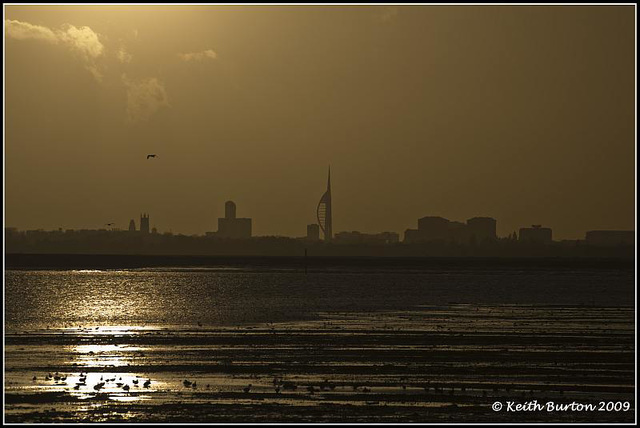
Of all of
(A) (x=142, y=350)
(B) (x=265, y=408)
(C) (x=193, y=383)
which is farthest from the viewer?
(A) (x=142, y=350)

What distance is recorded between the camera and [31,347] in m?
47.9

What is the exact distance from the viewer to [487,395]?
3462 centimetres

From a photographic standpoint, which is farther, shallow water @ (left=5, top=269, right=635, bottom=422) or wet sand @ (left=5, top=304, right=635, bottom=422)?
shallow water @ (left=5, top=269, right=635, bottom=422)

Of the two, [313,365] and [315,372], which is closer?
[315,372]

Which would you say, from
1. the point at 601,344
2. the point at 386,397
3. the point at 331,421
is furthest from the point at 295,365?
the point at 601,344

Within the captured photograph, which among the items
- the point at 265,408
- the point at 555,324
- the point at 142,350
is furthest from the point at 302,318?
the point at 265,408

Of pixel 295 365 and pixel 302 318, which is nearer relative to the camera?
pixel 295 365

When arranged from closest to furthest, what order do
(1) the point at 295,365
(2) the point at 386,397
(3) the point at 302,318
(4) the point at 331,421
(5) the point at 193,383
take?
(4) the point at 331,421, (2) the point at 386,397, (5) the point at 193,383, (1) the point at 295,365, (3) the point at 302,318

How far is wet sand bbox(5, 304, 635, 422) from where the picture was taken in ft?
103

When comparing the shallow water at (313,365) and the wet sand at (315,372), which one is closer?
the wet sand at (315,372)

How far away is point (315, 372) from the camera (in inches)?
1544

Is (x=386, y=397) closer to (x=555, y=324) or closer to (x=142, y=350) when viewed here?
(x=142, y=350)

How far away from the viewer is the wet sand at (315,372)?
1237 inches

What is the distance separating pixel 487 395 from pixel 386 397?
11.1 feet
